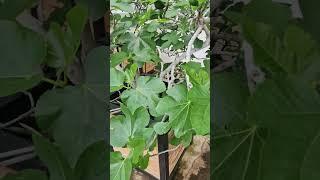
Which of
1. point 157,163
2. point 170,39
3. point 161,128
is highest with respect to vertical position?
point 170,39

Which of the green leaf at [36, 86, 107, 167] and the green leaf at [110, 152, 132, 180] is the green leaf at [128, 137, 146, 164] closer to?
the green leaf at [110, 152, 132, 180]

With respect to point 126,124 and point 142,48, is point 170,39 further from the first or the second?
point 126,124

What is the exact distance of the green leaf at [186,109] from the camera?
1.73 feet

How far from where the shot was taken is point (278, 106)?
359 millimetres

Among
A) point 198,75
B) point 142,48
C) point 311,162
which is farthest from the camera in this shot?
point 142,48

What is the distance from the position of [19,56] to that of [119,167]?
243 mm

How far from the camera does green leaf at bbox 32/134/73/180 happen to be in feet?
1.41

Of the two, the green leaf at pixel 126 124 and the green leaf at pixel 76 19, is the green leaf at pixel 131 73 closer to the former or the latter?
the green leaf at pixel 126 124

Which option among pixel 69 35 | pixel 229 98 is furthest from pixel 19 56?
pixel 229 98

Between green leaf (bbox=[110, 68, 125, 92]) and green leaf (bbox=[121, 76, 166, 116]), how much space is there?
2 cm

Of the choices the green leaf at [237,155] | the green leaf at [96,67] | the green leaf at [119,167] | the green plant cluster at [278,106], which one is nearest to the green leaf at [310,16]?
the green plant cluster at [278,106]

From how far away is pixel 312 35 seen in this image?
404 millimetres

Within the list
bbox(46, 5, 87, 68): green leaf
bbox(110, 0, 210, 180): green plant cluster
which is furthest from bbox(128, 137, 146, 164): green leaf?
bbox(46, 5, 87, 68): green leaf

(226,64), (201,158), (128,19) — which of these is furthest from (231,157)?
(128,19)
